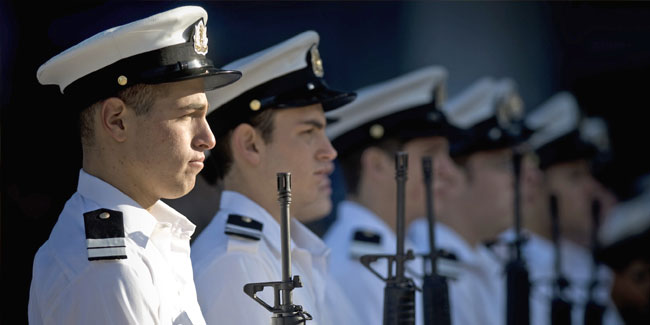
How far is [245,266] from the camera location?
3.49 metres

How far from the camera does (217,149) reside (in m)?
3.72

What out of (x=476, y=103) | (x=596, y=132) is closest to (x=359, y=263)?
(x=476, y=103)

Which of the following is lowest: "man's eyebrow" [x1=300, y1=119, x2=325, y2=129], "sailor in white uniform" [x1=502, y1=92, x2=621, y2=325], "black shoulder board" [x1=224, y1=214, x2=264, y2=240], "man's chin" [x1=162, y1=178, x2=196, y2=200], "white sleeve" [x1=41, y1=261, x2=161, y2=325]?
"white sleeve" [x1=41, y1=261, x2=161, y2=325]

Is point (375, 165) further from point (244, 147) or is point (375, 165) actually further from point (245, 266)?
point (245, 266)

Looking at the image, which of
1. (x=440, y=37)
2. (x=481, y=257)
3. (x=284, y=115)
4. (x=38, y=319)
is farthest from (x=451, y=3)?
(x=38, y=319)

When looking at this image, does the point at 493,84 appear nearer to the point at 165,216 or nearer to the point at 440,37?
the point at 440,37

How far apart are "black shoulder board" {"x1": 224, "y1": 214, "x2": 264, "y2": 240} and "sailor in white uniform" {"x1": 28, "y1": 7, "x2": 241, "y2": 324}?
1.39ft

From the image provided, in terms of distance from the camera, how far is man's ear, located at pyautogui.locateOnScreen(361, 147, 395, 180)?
5.00 meters

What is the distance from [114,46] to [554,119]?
5.31m

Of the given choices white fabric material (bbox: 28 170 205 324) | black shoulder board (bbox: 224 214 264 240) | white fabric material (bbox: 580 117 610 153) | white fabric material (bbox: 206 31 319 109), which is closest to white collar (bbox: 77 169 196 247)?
white fabric material (bbox: 28 170 205 324)

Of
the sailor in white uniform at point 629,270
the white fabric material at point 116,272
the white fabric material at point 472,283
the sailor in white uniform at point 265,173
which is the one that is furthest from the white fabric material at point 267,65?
the sailor in white uniform at point 629,270

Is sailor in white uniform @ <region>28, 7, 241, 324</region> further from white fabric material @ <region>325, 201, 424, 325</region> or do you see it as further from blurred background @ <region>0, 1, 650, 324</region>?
white fabric material @ <region>325, 201, 424, 325</region>

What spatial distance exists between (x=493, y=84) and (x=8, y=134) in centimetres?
412

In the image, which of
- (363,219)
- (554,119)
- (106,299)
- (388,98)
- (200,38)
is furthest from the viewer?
(554,119)
